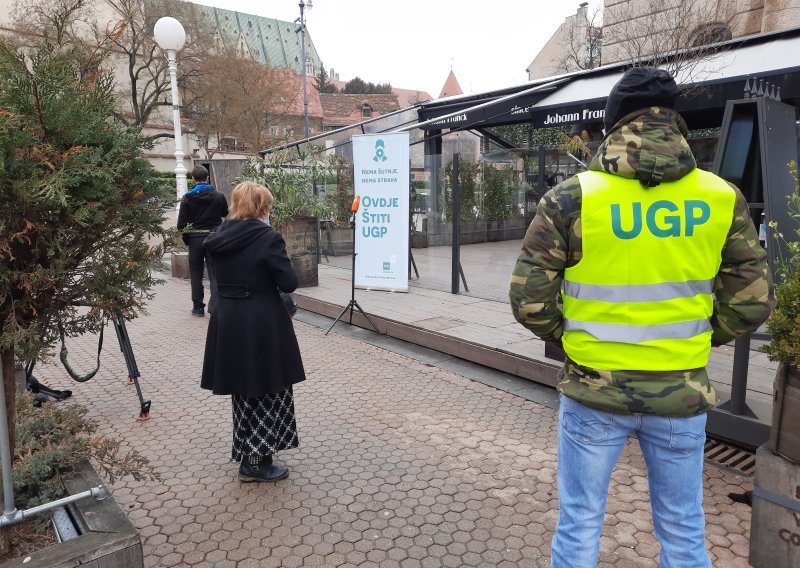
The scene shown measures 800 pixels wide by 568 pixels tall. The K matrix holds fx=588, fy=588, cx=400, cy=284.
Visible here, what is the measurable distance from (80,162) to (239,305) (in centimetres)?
150

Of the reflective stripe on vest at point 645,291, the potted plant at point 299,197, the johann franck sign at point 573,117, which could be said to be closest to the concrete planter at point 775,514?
the reflective stripe on vest at point 645,291

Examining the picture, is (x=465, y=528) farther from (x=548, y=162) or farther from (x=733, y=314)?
(x=548, y=162)

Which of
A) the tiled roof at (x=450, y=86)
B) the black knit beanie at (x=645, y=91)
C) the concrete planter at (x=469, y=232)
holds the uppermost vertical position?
the tiled roof at (x=450, y=86)

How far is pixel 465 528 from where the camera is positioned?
3.09 meters

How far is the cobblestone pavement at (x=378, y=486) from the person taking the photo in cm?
292

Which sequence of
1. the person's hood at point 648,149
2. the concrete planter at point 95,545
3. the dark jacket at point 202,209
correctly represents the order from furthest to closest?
the dark jacket at point 202,209 < the concrete planter at point 95,545 < the person's hood at point 648,149

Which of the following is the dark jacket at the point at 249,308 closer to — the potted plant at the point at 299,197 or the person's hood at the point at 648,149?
the person's hood at the point at 648,149

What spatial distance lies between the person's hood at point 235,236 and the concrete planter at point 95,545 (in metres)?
1.55

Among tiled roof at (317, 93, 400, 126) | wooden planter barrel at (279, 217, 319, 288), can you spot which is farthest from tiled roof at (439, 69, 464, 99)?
wooden planter barrel at (279, 217, 319, 288)

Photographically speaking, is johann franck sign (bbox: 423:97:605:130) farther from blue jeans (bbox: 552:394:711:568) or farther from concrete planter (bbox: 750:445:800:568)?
blue jeans (bbox: 552:394:711:568)

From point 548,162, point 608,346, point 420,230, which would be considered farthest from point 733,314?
point 420,230

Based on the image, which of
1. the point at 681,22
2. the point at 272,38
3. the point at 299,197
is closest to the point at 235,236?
the point at 299,197

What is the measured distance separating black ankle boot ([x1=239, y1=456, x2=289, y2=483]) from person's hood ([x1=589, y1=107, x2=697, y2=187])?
2.73 meters

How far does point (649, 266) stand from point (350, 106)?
244 feet
